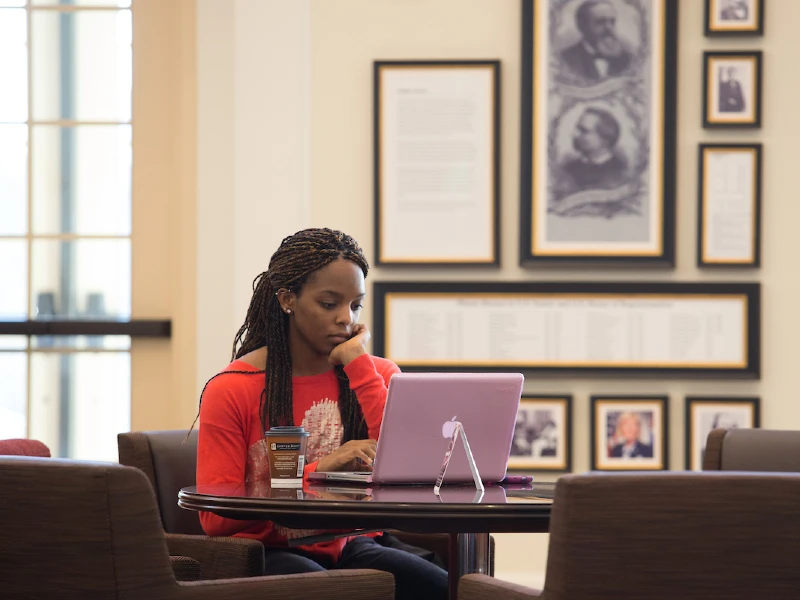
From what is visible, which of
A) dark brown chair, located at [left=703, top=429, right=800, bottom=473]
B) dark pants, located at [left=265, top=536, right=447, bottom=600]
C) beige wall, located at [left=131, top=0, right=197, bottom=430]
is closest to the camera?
dark pants, located at [left=265, top=536, right=447, bottom=600]

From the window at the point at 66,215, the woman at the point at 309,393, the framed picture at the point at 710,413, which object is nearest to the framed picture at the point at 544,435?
the framed picture at the point at 710,413

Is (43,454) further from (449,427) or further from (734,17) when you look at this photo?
(734,17)

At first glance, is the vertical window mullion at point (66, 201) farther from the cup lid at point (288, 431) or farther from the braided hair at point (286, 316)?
the cup lid at point (288, 431)

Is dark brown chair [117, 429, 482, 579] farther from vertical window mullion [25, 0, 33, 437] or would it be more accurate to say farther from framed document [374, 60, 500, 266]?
vertical window mullion [25, 0, 33, 437]

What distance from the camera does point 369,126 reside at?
13.6 feet

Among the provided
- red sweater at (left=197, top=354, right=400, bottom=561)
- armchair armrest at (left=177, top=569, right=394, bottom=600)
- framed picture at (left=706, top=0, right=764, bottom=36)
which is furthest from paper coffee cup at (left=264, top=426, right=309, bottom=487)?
framed picture at (left=706, top=0, right=764, bottom=36)

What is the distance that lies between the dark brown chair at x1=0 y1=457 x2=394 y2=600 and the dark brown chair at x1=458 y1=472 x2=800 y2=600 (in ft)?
2.17

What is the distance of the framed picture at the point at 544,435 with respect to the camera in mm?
4078

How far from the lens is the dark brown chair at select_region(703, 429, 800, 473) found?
2.59m

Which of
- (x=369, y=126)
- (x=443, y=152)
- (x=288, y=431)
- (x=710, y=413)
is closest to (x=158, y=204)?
(x=369, y=126)

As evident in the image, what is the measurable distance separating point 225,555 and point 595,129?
8.50 feet

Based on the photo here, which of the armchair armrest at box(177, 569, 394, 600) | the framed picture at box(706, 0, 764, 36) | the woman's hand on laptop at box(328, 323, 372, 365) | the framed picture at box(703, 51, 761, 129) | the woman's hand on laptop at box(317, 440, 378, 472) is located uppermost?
the framed picture at box(706, 0, 764, 36)

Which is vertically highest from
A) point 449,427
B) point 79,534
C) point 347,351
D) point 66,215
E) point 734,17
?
point 734,17

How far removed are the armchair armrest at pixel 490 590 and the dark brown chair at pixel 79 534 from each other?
0.50 m
